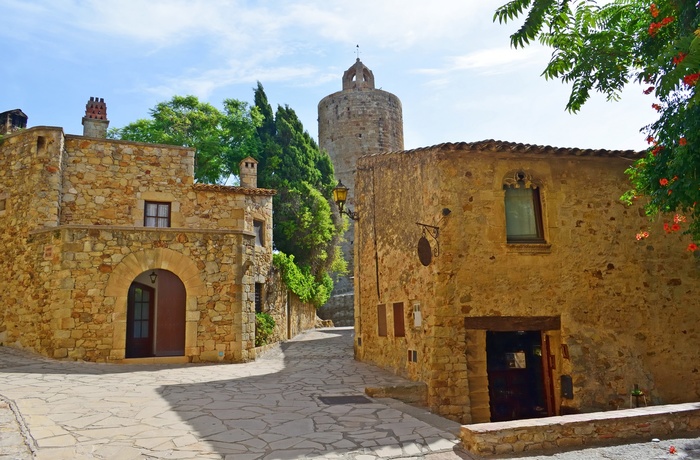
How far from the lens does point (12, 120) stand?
17.9 metres

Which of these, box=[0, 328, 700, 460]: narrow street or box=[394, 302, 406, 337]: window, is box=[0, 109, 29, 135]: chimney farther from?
box=[394, 302, 406, 337]: window

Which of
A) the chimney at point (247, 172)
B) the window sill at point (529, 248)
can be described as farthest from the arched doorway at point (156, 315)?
the window sill at point (529, 248)

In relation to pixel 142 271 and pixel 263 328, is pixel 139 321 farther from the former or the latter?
pixel 263 328

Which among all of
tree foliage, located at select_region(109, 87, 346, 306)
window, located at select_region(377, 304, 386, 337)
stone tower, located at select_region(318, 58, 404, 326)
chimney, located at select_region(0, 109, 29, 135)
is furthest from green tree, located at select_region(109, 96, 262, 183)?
window, located at select_region(377, 304, 386, 337)

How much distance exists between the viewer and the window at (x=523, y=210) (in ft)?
32.0

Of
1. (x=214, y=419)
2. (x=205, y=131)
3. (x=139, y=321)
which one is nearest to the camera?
(x=214, y=419)

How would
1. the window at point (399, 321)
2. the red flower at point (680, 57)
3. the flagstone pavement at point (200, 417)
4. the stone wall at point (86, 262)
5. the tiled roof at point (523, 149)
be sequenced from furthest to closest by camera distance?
the stone wall at point (86, 262) < the window at point (399, 321) < the tiled roof at point (523, 149) < the red flower at point (680, 57) < the flagstone pavement at point (200, 417)

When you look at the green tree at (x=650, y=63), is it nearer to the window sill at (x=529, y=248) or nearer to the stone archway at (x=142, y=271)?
the window sill at (x=529, y=248)

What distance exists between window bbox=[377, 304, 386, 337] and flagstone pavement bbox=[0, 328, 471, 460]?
52.3 inches

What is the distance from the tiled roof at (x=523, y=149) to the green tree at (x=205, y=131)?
1663 cm

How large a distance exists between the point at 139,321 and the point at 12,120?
10266mm

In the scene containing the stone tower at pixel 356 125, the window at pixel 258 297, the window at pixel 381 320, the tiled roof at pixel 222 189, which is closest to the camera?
the window at pixel 381 320

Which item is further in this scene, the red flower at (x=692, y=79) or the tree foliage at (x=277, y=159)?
the tree foliage at (x=277, y=159)

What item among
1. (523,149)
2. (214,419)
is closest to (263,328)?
(214,419)
